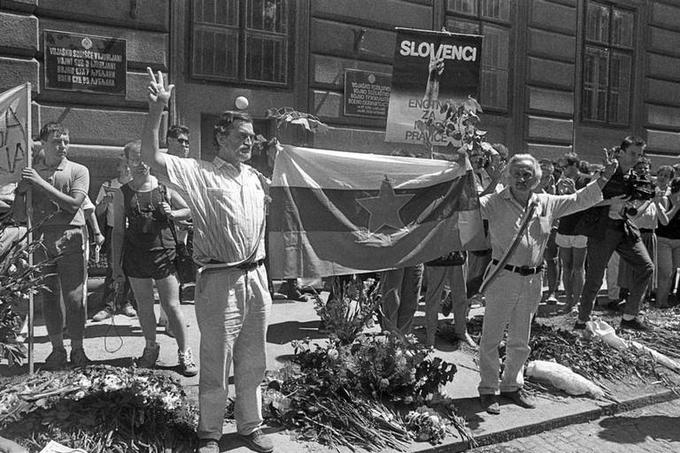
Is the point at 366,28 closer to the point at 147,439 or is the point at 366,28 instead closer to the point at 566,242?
the point at 566,242

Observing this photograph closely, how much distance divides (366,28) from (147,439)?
9006 mm

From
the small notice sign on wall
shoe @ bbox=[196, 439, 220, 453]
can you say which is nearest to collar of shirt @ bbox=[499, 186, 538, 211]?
shoe @ bbox=[196, 439, 220, 453]

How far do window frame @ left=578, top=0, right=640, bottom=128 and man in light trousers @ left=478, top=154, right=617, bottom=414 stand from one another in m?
10.7

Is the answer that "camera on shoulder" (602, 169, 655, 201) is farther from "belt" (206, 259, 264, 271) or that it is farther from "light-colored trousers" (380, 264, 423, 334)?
"belt" (206, 259, 264, 271)

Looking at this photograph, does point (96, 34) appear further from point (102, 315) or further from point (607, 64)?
point (607, 64)

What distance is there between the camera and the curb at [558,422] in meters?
4.46

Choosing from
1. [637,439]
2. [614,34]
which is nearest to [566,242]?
[637,439]

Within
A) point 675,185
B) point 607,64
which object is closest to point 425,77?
point 675,185

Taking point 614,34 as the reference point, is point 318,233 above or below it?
below

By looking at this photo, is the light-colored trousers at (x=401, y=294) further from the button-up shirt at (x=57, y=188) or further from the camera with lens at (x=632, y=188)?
the button-up shirt at (x=57, y=188)

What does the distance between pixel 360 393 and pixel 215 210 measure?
169 centimetres

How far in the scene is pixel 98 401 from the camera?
3.98 metres

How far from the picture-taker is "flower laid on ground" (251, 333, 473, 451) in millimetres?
4395

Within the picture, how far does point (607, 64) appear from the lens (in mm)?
15523
